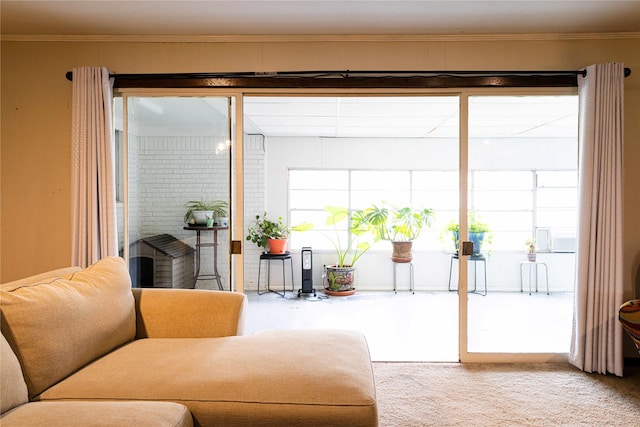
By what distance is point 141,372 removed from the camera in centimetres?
163

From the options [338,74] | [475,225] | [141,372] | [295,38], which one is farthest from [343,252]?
[141,372]

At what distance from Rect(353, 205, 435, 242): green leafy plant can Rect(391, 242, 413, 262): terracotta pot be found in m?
0.09

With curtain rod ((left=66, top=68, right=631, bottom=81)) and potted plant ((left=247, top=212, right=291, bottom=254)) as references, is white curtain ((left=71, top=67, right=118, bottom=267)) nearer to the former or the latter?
curtain rod ((left=66, top=68, right=631, bottom=81))

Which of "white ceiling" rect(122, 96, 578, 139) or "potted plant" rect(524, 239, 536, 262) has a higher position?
"white ceiling" rect(122, 96, 578, 139)

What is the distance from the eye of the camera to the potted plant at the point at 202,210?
10.1 feet

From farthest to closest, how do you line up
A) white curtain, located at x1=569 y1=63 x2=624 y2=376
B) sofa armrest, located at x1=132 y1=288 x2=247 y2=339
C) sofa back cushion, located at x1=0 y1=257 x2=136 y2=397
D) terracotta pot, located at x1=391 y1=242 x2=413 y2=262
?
1. terracotta pot, located at x1=391 y1=242 x2=413 y2=262
2. white curtain, located at x1=569 y1=63 x2=624 y2=376
3. sofa armrest, located at x1=132 y1=288 x2=247 y2=339
4. sofa back cushion, located at x1=0 y1=257 x2=136 y2=397

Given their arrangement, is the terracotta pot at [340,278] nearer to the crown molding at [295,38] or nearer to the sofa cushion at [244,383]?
the crown molding at [295,38]

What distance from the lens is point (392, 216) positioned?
20.1ft

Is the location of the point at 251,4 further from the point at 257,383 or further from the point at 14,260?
the point at 14,260

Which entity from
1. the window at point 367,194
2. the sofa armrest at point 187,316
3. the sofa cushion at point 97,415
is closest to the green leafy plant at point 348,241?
the window at point 367,194

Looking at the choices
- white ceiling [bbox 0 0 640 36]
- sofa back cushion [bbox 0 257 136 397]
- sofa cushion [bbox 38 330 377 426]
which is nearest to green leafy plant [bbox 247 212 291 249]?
white ceiling [bbox 0 0 640 36]

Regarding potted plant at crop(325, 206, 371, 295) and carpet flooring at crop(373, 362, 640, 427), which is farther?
potted plant at crop(325, 206, 371, 295)

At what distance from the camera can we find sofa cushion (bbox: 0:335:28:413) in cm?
133

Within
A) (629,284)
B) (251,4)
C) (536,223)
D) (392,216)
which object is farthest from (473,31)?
(392,216)
